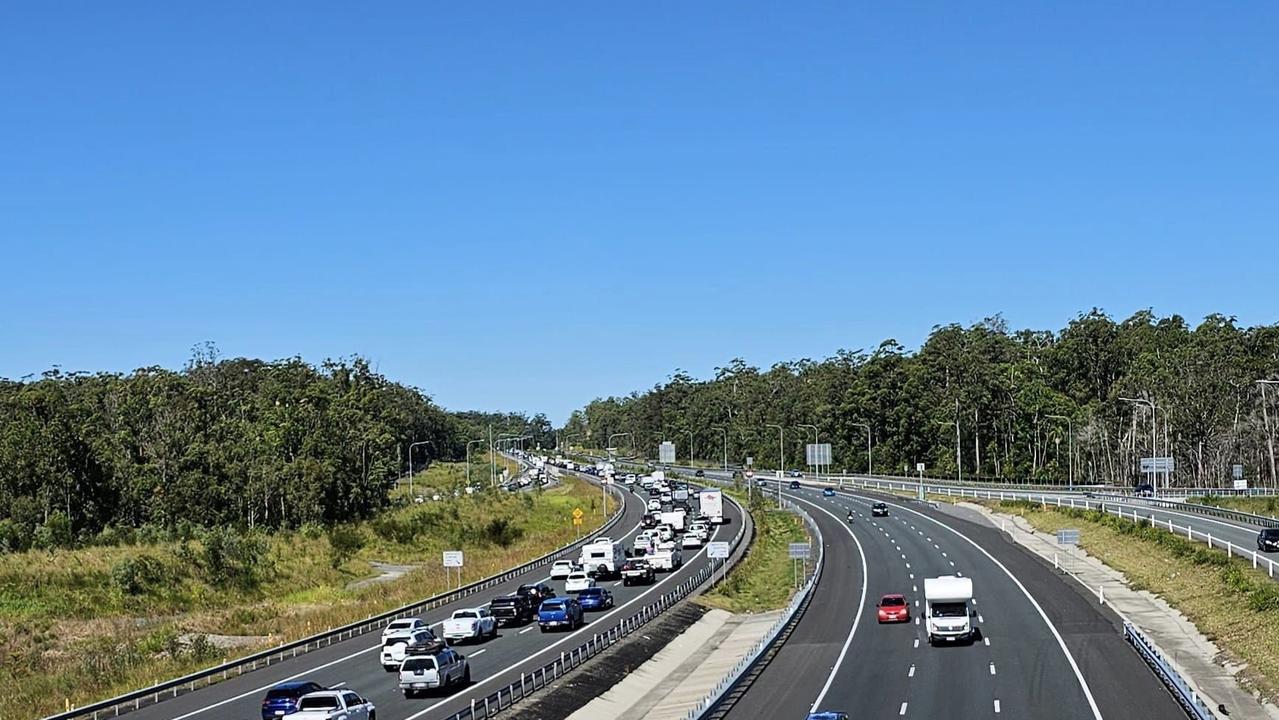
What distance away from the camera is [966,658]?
2121 inches

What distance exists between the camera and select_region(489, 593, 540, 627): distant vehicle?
6669 cm

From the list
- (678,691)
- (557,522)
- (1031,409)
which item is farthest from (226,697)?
(1031,409)

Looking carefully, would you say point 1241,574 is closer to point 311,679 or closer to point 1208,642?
point 1208,642

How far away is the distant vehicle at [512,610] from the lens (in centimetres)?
6669

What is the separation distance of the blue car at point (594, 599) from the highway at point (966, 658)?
36.2 ft

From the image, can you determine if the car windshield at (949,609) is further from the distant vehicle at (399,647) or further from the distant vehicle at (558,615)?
the distant vehicle at (399,647)

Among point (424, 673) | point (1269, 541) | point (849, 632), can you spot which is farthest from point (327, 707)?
point (1269, 541)

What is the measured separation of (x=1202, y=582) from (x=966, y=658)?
22.4 metres

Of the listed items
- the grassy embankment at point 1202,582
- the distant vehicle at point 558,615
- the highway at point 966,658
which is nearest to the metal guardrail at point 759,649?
the highway at point 966,658

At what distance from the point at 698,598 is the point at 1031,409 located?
5145 inches

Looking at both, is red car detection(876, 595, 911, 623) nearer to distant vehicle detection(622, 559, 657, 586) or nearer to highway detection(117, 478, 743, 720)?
highway detection(117, 478, 743, 720)

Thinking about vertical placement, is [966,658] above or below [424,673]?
below

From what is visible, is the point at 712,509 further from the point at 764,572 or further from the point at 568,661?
the point at 568,661

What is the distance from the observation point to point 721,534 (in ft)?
379
